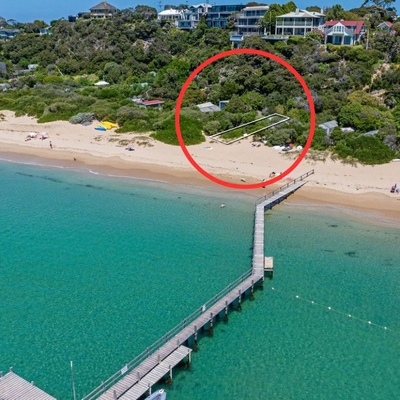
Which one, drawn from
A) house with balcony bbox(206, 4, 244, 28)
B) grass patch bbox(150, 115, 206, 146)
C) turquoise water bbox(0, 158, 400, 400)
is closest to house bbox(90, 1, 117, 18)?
house with balcony bbox(206, 4, 244, 28)

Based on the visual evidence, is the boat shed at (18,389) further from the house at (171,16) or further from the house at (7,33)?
the house at (7,33)

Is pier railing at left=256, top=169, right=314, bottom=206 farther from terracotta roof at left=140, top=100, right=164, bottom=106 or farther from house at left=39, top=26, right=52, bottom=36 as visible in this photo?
house at left=39, top=26, right=52, bottom=36

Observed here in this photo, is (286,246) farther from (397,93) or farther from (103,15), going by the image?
(103,15)

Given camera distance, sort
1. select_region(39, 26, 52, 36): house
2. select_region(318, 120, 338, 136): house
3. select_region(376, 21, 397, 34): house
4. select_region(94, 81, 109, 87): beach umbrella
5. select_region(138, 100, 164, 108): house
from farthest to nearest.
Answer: select_region(39, 26, 52, 36): house
select_region(94, 81, 109, 87): beach umbrella
select_region(376, 21, 397, 34): house
select_region(138, 100, 164, 108): house
select_region(318, 120, 338, 136): house

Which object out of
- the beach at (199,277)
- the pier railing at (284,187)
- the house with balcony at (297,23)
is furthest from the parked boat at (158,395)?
the house with balcony at (297,23)

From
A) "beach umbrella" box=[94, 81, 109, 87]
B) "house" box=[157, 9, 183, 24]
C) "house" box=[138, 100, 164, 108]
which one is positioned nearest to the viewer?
"house" box=[138, 100, 164, 108]

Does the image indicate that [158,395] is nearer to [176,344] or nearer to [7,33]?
[176,344]
